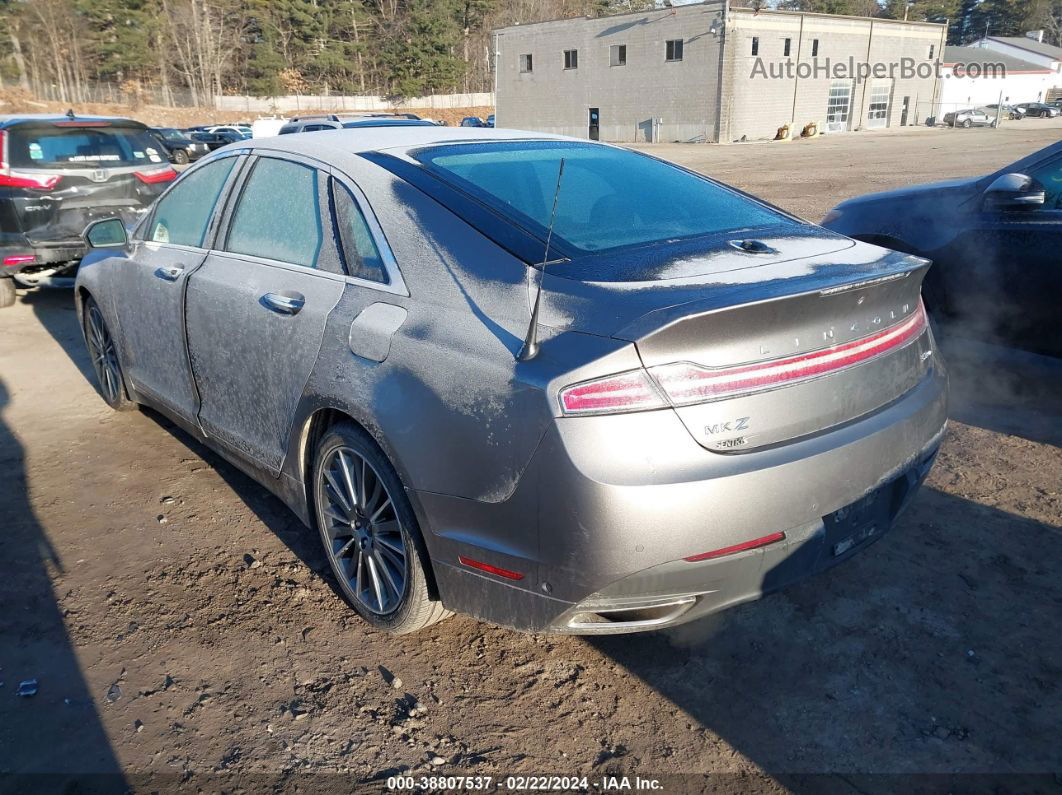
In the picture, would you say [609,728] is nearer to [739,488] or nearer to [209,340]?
[739,488]

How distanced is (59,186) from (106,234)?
3.84 metres

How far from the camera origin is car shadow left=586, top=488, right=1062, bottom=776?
238cm

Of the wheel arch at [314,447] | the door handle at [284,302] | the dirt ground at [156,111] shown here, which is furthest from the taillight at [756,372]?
the dirt ground at [156,111]

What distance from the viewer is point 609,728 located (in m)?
2.54

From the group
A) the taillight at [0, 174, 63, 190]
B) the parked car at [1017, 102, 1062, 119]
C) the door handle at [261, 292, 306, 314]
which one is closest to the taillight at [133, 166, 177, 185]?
the taillight at [0, 174, 63, 190]

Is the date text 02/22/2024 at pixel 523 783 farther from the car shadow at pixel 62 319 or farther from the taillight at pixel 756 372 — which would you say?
the car shadow at pixel 62 319

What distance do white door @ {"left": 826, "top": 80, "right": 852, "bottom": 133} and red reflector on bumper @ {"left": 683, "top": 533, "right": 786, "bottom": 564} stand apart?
172 feet

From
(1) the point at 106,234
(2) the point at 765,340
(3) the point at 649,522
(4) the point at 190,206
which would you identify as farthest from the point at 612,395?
(1) the point at 106,234

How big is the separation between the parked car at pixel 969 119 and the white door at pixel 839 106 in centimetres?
844

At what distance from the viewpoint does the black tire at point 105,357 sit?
16.6 feet

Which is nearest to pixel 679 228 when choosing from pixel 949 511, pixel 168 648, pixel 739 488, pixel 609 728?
pixel 739 488

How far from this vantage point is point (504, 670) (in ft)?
9.36

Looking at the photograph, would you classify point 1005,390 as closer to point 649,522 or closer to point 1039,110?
point 649,522

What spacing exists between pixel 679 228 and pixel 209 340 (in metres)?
2.12
